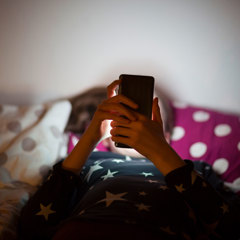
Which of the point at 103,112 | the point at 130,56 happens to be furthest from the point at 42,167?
the point at 130,56

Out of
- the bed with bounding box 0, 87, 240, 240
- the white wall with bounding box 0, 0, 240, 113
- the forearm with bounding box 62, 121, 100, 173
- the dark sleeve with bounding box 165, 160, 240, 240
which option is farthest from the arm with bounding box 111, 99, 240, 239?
the white wall with bounding box 0, 0, 240, 113

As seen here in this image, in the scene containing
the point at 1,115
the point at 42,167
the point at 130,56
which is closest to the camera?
the point at 42,167

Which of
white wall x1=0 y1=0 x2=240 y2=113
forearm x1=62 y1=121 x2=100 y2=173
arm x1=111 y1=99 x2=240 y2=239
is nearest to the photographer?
arm x1=111 y1=99 x2=240 y2=239

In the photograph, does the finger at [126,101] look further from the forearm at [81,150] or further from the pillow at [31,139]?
the pillow at [31,139]

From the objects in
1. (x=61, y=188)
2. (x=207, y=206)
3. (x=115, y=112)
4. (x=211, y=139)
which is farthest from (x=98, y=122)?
(x=211, y=139)

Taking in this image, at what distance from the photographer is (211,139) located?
110 centimetres

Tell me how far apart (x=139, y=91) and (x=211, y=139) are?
558 mm

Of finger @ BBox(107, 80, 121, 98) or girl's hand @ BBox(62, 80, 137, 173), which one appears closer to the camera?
girl's hand @ BBox(62, 80, 137, 173)

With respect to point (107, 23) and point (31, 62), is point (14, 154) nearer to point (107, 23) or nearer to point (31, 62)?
point (31, 62)

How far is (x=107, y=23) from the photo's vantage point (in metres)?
1.23

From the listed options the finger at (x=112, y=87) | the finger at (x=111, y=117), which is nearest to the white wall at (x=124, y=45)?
the finger at (x=112, y=87)

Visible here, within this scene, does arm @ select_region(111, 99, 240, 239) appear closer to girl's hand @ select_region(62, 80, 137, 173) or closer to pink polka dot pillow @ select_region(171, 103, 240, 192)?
girl's hand @ select_region(62, 80, 137, 173)

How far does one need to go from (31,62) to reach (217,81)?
858 mm

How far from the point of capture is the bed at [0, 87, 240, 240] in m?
1.02
